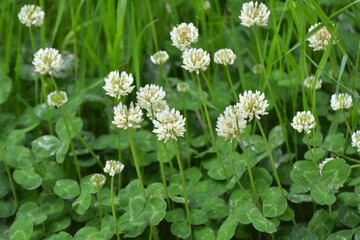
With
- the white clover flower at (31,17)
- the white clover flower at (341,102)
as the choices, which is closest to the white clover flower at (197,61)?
the white clover flower at (341,102)

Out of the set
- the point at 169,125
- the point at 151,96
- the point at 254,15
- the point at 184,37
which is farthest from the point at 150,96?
the point at 254,15

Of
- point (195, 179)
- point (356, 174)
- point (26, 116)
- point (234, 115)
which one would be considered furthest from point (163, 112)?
point (26, 116)

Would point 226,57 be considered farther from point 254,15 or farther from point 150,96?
point 150,96

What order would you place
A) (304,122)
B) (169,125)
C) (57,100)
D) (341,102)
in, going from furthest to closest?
1. (57,100)
2. (341,102)
3. (304,122)
4. (169,125)

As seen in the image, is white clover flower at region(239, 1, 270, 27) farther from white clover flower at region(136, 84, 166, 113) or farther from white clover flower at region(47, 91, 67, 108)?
white clover flower at region(47, 91, 67, 108)

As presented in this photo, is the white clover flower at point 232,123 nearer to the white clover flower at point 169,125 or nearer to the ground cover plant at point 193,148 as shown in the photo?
the ground cover plant at point 193,148

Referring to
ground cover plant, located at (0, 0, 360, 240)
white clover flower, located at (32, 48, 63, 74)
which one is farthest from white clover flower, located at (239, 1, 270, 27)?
white clover flower, located at (32, 48, 63, 74)

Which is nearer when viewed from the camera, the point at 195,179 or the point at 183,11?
the point at 195,179

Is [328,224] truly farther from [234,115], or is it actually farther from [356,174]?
[234,115]
